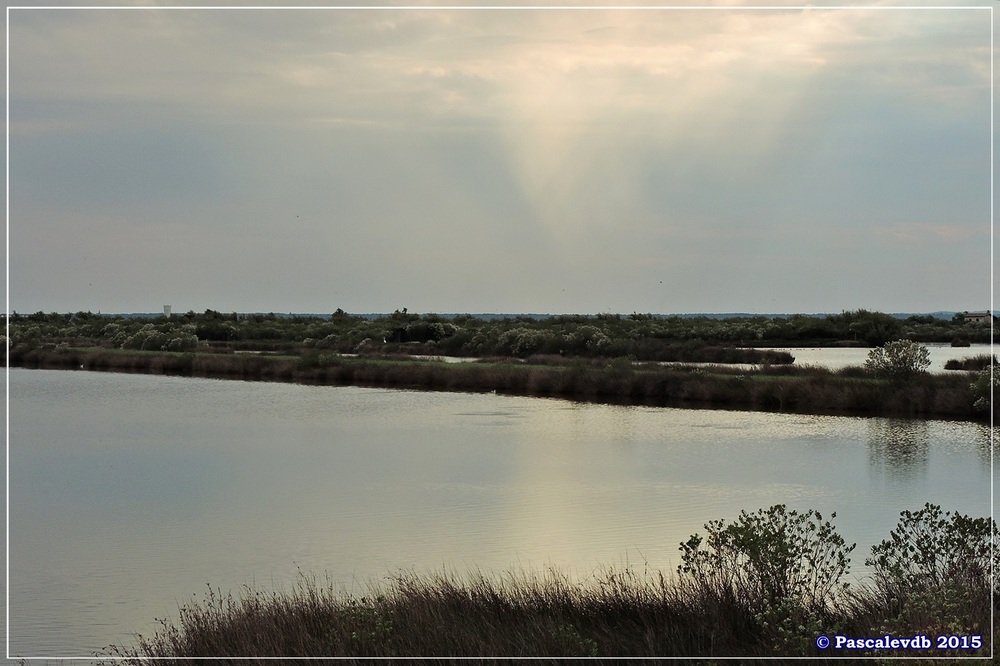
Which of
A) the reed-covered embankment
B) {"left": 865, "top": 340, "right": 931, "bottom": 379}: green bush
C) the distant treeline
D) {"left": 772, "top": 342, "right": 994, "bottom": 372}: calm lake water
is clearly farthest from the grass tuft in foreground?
the distant treeline

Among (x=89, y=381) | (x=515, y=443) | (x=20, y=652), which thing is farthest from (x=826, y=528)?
(x=89, y=381)

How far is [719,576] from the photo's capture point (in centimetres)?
704

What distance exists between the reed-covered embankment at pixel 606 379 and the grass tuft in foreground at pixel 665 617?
66.3 feet

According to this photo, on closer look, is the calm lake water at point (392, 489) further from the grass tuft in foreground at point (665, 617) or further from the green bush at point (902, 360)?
the green bush at point (902, 360)

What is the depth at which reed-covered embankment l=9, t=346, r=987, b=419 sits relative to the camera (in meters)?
26.4

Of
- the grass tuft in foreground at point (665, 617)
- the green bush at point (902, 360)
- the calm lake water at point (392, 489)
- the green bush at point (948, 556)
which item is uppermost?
the green bush at point (902, 360)

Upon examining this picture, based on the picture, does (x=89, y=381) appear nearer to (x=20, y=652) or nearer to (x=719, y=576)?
(x=20, y=652)

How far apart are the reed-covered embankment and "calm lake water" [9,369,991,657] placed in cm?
156

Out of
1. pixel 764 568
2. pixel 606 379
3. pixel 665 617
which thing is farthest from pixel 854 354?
pixel 665 617

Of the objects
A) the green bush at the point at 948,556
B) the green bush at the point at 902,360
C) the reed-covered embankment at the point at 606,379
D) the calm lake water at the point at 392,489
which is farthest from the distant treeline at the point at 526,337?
the green bush at the point at 948,556

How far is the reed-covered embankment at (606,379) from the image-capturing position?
26.4 meters

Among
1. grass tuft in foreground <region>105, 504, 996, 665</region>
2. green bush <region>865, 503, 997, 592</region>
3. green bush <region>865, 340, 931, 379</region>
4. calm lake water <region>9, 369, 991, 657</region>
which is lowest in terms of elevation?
calm lake water <region>9, 369, 991, 657</region>

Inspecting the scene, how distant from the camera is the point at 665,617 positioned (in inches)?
263

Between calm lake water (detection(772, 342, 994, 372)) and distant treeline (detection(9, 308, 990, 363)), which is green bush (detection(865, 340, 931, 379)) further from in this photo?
distant treeline (detection(9, 308, 990, 363))
